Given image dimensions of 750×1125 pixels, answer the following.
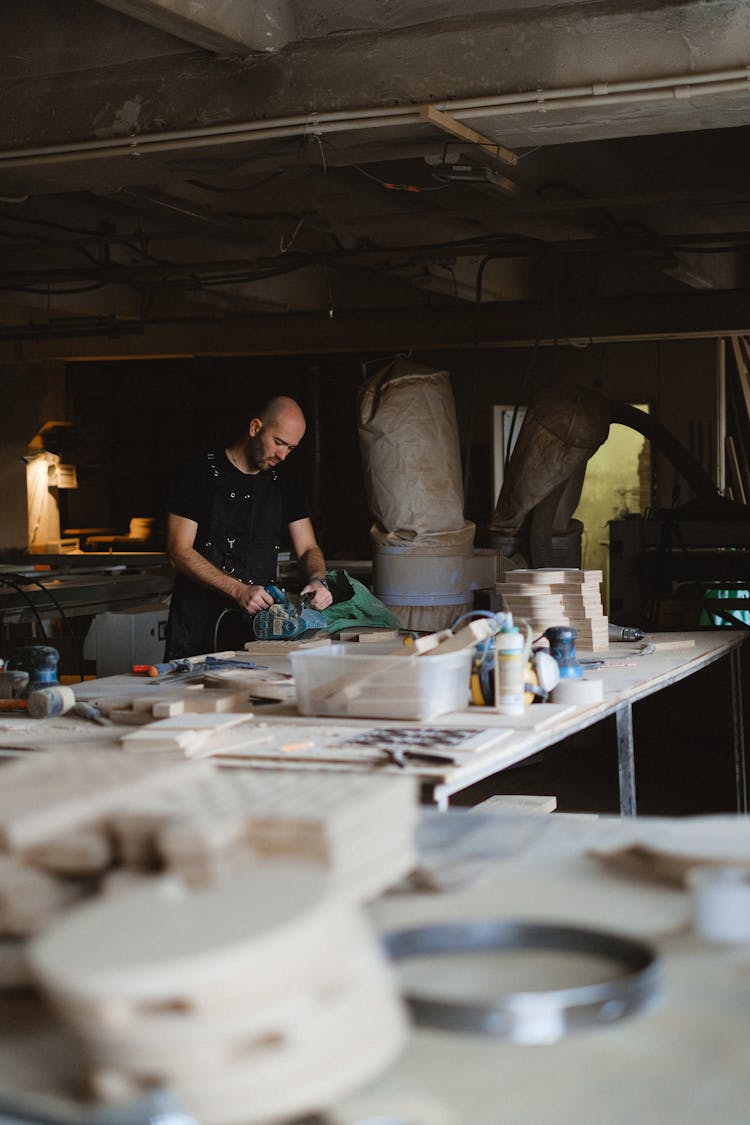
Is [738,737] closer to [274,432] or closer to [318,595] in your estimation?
[318,595]

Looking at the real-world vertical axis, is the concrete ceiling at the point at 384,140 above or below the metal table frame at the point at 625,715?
above

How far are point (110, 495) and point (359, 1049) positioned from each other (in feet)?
43.3

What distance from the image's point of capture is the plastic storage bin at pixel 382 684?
334cm

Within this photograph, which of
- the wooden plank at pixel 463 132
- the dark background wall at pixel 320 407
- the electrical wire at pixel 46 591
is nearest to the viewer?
→ the wooden plank at pixel 463 132

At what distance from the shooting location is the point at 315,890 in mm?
1208

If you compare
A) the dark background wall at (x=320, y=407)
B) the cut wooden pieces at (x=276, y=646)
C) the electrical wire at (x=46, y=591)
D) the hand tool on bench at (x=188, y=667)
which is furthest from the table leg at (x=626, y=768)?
the dark background wall at (x=320, y=407)

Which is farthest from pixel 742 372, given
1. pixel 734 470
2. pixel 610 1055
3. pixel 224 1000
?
pixel 224 1000

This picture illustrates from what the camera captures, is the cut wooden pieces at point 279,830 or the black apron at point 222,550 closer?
the cut wooden pieces at point 279,830

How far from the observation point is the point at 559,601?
4.91 metres

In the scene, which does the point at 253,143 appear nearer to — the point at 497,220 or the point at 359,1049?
the point at 497,220

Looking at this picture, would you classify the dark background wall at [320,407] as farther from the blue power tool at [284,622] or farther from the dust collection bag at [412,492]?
the blue power tool at [284,622]

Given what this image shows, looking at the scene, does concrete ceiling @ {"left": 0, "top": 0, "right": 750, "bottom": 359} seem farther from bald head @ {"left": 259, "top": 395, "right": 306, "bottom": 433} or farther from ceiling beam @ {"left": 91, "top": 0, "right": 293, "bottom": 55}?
bald head @ {"left": 259, "top": 395, "right": 306, "bottom": 433}

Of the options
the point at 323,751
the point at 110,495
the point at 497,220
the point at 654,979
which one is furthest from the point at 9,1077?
the point at 110,495

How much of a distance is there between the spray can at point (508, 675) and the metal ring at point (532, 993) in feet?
6.24
